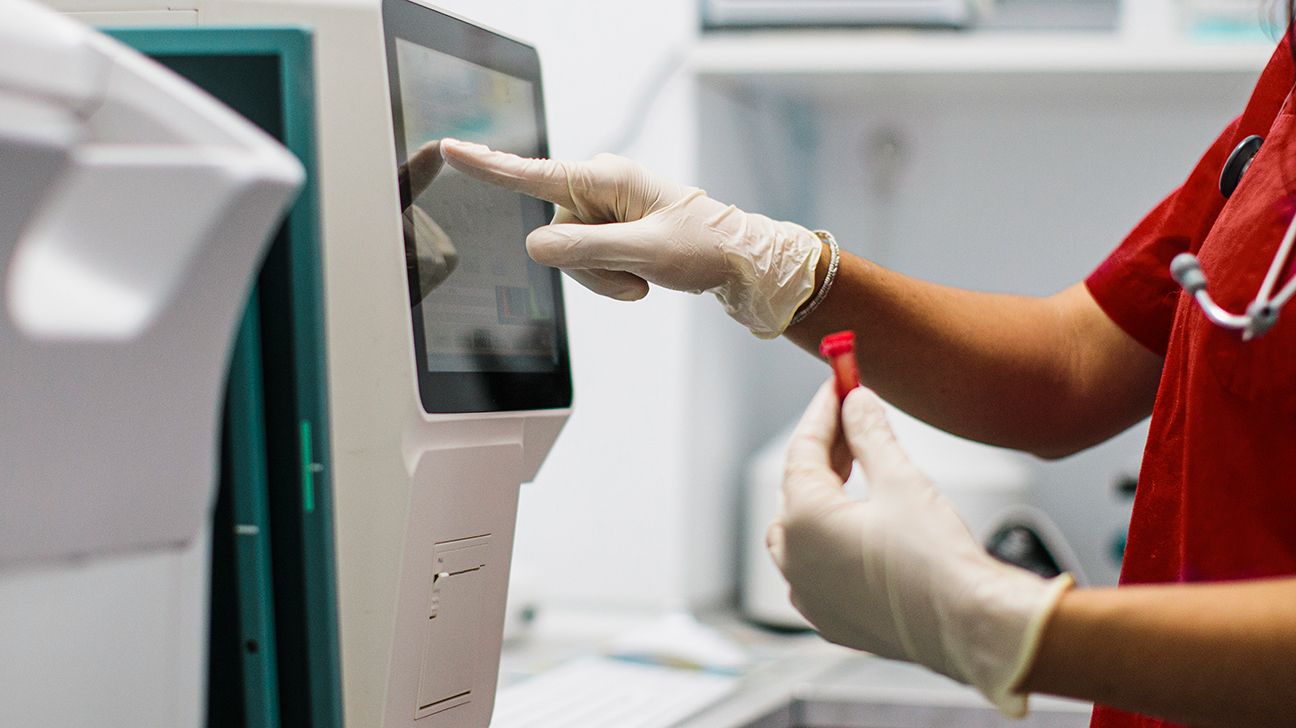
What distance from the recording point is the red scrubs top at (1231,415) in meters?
0.77

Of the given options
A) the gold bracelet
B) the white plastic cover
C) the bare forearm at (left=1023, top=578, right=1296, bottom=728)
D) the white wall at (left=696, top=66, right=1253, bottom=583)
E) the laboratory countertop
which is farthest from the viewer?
the white wall at (left=696, top=66, right=1253, bottom=583)

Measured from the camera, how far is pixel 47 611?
60cm

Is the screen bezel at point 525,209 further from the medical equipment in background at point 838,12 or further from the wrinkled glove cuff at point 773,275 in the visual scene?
the medical equipment in background at point 838,12

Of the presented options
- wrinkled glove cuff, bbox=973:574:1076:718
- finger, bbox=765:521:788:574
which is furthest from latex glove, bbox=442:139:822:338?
wrinkled glove cuff, bbox=973:574:1076:718

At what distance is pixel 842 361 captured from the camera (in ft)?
2.62

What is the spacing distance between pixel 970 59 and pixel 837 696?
871 mm

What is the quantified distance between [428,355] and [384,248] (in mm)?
73

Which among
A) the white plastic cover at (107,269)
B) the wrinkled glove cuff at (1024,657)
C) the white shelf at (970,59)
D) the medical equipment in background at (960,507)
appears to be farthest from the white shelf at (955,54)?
the white plastic cover at (107,269)

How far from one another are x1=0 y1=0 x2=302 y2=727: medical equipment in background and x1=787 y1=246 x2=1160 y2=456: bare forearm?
0.55 m

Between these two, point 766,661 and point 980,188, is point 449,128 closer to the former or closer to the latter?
point 766,661

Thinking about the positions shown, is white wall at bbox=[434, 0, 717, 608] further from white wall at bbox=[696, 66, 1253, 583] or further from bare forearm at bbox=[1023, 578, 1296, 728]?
bare forearm at bbox=[1023, 578, 1296, 728]

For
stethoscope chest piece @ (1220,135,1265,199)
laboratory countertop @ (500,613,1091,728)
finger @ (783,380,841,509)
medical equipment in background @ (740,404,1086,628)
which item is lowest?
laboratory countertop @ (500,613,1091,728)

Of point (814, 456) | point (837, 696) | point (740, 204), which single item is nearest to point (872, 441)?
point (814, 456)

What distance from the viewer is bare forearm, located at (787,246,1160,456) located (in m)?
1.06
